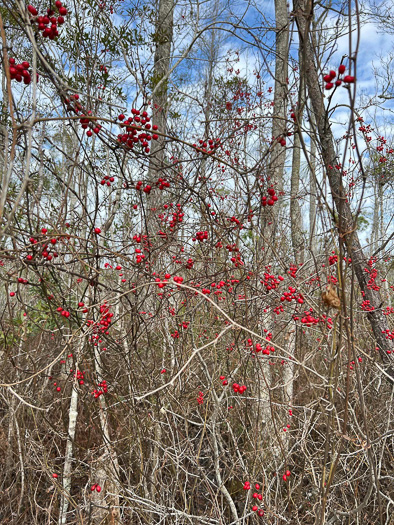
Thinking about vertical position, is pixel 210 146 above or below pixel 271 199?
above

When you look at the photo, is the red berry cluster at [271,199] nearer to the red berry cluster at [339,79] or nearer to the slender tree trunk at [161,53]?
the red berry cluster at [339,79]

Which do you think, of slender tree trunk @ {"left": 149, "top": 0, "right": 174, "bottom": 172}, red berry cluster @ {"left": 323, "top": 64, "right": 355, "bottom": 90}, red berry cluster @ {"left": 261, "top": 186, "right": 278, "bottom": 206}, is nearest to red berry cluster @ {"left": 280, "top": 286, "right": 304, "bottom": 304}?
red berry cluster @ {"left": 261, "top": 186, "right": 278, "bottom": 206}

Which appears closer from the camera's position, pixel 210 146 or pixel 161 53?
pixel 210 146

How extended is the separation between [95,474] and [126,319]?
1414mm

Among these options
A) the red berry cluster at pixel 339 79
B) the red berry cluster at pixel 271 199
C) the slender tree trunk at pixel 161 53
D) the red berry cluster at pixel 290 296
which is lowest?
the red berry cluster at pixel 290 296

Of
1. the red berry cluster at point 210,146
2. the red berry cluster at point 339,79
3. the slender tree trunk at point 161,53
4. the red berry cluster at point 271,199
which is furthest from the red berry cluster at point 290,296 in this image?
the slender tree trunk at point 161,53

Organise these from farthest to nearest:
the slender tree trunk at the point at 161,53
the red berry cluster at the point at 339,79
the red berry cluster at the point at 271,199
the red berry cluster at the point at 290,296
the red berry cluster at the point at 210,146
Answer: the slender tree trunk at the point at 161,53
the red berry cluster at the point at 290,296
the red berry cluster at the point at 271,199
the red berry cluster at the point at 210,146
the red berry cluster at the point at 339,79

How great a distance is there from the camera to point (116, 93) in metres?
3.64

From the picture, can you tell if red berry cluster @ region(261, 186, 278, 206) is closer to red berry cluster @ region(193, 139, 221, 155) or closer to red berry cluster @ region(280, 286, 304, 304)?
red berry cluster @ region(193, 139, 221, 155)

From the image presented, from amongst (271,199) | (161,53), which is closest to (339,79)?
(271,199)

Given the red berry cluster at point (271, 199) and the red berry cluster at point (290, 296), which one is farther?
the red berry cluster at point (290, 296)

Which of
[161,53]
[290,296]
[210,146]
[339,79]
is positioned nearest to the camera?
[339,79]

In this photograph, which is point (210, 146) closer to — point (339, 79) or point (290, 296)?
point (339, 79)

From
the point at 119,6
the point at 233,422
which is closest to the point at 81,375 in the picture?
the point at 233,422
